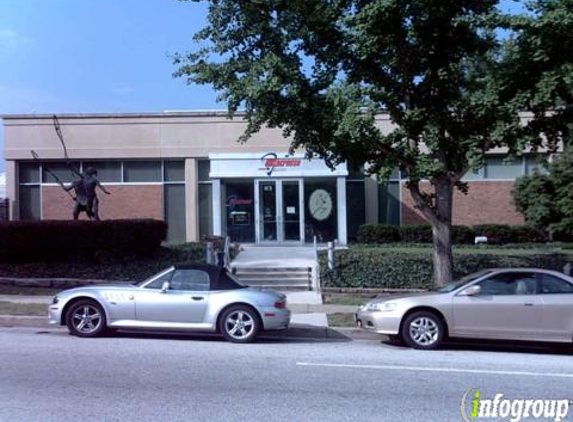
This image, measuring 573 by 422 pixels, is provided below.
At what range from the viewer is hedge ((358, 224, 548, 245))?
26.7m

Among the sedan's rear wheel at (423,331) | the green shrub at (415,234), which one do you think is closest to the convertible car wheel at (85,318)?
the sedan's rear wheel at (423,331)

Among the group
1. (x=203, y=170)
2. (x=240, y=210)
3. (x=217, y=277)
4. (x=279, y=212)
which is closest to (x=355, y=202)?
(x=279, y=212)

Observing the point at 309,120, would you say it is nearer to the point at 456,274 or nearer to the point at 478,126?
the point at 478,126

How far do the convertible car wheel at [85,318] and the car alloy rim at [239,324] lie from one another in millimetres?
2143

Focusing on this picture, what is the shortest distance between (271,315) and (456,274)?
8224 mm

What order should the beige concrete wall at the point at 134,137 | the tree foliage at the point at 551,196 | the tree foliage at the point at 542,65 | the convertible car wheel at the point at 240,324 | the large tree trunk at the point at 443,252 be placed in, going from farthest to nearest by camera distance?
1. the beige concrete wall at the point at 134,137
2. the tree foliage at the point at 551,196
3. the large tree trunk at the point at 443,252
4. the tree foliage at the point at 542,65
5. the convertible car wheel at the point at 240,324

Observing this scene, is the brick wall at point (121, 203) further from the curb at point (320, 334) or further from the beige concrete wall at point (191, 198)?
the curb at point (320, 334)

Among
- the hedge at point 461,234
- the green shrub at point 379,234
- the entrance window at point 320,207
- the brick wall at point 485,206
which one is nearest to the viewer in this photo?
the hedge at point 461,234

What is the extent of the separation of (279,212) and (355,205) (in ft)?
13.1

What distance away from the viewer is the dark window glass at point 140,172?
2939cm

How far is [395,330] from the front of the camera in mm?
10656

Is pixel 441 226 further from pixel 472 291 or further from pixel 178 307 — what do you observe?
pixel 178 307

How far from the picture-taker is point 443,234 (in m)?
14.4

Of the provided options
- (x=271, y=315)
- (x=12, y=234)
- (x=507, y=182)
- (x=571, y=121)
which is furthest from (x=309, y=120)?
(x=507, y=182)
